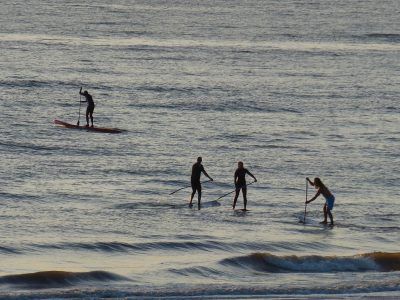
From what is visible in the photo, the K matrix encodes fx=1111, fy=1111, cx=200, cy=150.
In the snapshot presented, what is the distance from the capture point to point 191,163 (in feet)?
127

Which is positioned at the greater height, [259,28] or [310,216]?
[259,28]

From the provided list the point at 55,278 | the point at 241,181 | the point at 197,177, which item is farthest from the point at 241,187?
the point at 55,278

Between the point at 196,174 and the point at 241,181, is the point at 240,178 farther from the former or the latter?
the point at 196,174

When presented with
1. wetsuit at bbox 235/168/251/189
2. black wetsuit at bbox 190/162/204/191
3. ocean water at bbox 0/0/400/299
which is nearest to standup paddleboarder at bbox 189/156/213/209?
black wetsuit at bbox 190/162/204/191

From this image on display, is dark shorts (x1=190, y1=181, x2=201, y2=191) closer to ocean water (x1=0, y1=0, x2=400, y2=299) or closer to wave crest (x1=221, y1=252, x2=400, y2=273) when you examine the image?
ocean water (x1=0, y1=0, x2=400, y2=299)

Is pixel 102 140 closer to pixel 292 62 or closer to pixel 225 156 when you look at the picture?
pixel 225 156

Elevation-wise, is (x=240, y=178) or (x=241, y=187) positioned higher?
(x=240, y=178)

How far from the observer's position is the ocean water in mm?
22797

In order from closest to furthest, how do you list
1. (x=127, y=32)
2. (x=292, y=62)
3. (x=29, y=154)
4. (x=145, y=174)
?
(x=145, y=174) < (x=29, y=154) < (x=292, y=62) < (x=127, y=32)

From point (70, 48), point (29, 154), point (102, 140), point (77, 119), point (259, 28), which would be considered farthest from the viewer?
point (259, 28)

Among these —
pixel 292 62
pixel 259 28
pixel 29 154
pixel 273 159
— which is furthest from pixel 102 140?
pixel 259 28

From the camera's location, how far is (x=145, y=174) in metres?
36.3

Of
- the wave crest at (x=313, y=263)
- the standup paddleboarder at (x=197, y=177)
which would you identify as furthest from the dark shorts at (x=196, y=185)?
the wave crest at (x=313, y=263)

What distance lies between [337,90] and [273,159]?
23.2m
